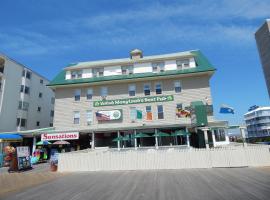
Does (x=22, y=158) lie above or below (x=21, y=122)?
below

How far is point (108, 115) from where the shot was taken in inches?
1006

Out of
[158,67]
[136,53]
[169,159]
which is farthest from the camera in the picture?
[136,53]

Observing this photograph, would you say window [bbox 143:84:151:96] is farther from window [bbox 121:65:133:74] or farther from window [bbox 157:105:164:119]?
window [bbox 121:65:133:74]

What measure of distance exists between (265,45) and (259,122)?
1944 inches

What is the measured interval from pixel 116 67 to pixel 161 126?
35.0 ft

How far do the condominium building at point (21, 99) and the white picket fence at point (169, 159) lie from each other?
20867mm

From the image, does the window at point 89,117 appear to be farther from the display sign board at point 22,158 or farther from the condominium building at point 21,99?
the condominium building at point 21,99

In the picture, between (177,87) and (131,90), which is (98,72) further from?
(177,87)

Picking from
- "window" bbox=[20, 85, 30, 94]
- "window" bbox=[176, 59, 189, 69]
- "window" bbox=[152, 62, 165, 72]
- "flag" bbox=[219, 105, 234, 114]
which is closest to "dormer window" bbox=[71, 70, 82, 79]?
"window" bbox=[152, 62, 165, 72]

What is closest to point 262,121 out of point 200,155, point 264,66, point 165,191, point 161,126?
point 264,66

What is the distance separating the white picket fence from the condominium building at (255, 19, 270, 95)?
10863 cm

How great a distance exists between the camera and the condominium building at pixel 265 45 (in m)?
110

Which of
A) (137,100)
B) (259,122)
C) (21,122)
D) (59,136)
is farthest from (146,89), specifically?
(259,122)

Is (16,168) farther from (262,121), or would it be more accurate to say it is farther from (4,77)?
(262,121)
